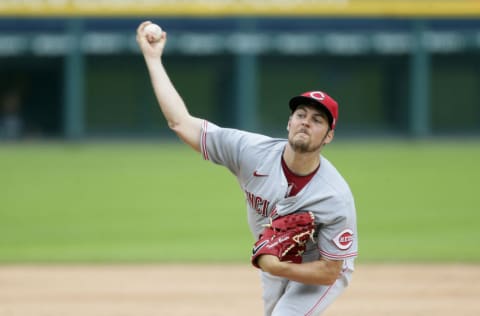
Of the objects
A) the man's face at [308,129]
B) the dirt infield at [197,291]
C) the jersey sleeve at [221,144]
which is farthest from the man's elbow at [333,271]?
the dirt infield at [197,291]

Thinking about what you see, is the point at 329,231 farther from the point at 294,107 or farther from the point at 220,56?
the point at 220,56

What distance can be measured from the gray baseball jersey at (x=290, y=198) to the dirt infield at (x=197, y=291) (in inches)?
98.1

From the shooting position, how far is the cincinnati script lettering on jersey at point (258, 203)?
471 centimetres

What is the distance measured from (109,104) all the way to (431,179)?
47.5ft

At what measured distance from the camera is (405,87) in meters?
29.6

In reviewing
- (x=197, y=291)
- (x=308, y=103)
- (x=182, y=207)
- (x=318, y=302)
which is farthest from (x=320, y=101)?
(x=182, y=207)

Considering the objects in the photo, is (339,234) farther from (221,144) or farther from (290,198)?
(221,144)

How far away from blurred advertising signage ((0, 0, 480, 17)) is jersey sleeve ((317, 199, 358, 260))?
21351mm

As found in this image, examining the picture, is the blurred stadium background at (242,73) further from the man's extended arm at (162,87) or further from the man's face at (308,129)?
the man's face at (308,129)

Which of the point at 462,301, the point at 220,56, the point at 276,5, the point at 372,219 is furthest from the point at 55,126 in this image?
the point at 462,301

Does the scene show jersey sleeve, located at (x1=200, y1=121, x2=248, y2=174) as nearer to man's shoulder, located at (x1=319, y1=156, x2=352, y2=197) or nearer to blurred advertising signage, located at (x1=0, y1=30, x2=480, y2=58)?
man's shoulder, located at (x1=319, y1=156, x2=352, y2=197)

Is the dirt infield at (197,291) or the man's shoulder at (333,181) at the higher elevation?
the man's shoulder at (333,181)

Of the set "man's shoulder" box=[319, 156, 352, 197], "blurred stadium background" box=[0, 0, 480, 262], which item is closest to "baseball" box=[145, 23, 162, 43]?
"man's shoulder" box=[319, 156, 352, 197]

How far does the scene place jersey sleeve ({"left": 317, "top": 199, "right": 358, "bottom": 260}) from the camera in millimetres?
4574
